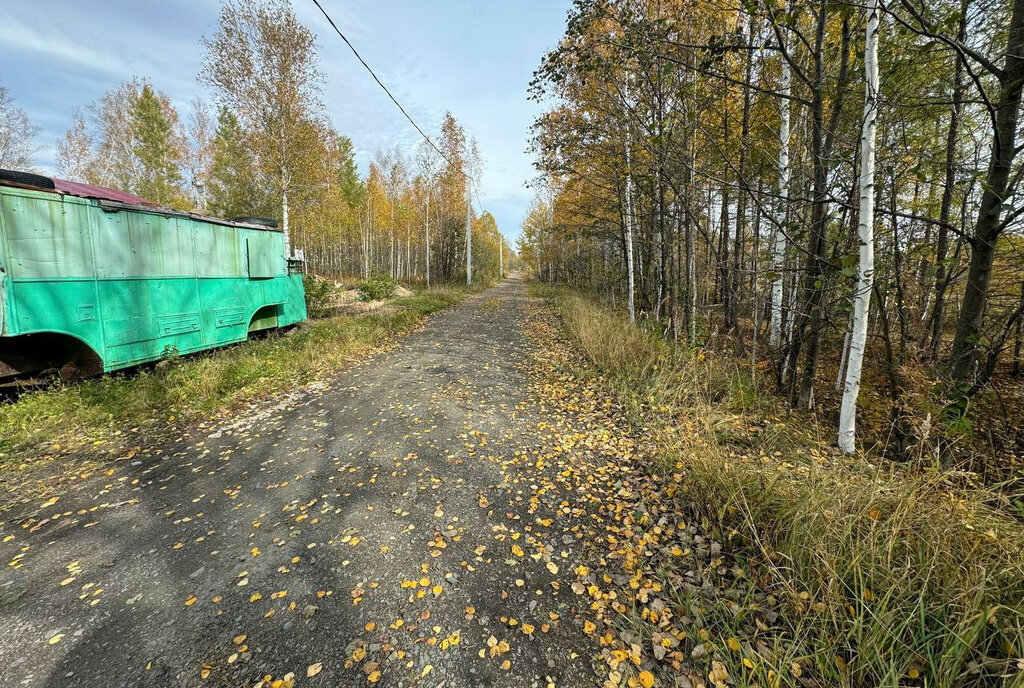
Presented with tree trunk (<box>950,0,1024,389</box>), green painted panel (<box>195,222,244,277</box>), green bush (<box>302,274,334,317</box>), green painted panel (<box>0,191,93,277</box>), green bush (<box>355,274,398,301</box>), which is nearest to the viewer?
tree trunk (<box>950,0,1024,389</box>)

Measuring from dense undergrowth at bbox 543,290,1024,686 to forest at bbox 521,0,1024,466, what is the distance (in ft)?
2.13

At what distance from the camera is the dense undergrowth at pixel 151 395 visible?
405cm

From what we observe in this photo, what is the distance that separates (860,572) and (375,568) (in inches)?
116

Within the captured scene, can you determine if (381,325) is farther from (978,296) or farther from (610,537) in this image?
(978,296)

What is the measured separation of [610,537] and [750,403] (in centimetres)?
341

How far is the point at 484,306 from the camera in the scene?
17.8 m

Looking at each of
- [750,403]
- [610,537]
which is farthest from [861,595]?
[750,403]

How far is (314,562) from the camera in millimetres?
2693

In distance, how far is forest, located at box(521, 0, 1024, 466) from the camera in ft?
10.7

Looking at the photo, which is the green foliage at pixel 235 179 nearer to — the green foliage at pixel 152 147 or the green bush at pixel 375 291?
the green foliage at pixel 152 147

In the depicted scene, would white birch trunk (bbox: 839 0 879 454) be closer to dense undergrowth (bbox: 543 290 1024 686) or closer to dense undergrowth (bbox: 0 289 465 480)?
dense undergrowth (bbox: 543 290 1024 686)

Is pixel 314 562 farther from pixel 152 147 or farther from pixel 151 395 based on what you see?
pixel 152 147

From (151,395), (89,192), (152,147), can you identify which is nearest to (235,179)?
(152,147)

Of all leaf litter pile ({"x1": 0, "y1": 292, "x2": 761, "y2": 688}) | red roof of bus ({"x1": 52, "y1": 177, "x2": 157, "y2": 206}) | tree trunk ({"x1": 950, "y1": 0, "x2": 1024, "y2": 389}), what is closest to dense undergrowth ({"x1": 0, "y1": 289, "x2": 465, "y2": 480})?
leaf litter pile ({"x1": 0, "y1": 292, "x2": 761, "y2": 688})
